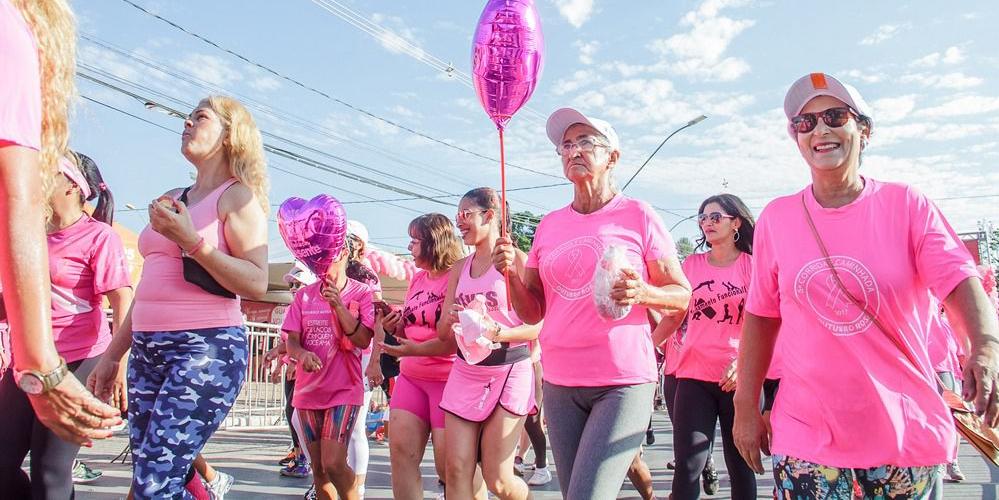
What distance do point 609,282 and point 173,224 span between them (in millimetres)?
1695

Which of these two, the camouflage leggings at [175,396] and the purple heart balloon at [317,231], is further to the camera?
the purple heart balloon at [317,231]

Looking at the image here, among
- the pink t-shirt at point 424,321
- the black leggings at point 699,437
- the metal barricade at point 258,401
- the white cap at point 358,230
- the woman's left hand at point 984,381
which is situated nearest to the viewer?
the woman's left hand at point 984,381

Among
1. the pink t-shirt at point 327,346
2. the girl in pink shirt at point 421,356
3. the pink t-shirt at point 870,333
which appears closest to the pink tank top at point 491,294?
the girl in pink shirt at point 421,356

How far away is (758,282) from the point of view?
267 cm

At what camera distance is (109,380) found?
3383mm

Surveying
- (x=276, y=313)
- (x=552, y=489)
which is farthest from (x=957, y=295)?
(x=276, y=313)

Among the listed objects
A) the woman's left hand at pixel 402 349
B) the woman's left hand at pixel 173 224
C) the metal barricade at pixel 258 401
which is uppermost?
the woman's left hand at pixel 173 224

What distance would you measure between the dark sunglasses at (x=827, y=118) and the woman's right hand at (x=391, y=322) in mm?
2740

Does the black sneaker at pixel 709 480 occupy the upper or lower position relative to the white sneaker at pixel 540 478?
upper

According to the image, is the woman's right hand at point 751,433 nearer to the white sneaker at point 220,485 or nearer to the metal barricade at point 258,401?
the white sneaker at point 220,485

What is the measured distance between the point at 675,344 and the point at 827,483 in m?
2.69

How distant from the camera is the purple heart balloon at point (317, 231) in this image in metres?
4.48

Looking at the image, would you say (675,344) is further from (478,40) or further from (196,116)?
(196,116)

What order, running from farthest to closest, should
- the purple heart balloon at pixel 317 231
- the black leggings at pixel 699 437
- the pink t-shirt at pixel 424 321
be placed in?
the purple heart balloon at pixel 317 231 < the pink t-shirt at pixel 424 321 < the black leggings at pixel 699 437
